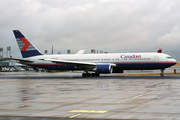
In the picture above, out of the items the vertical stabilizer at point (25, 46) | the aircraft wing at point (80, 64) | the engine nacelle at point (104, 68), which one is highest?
the vertical stabilizer at point (25, 46)

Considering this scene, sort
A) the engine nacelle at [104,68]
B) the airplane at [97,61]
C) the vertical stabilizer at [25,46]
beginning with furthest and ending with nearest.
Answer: the vertical stabilizer at [25,46] < the airplane at [97,61] < the engine nacelle at [104,68]

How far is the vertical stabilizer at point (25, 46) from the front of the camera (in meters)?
47.4

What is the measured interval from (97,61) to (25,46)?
44.3ft

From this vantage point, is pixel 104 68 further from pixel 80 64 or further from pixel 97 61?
pixel 80 64

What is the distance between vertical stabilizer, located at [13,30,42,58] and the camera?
47375 mm

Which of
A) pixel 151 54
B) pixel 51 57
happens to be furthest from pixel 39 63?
pixel 151 54

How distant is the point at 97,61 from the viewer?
145 feet

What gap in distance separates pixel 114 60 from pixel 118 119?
33879 millimetres

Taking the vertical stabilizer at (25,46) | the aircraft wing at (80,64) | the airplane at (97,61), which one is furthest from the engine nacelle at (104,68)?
the vertical stabilizer at (25,46)

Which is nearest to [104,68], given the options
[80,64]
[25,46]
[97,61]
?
[97,61]

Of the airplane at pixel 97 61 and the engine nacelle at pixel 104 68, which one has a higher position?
the airplane at pixel 97 61

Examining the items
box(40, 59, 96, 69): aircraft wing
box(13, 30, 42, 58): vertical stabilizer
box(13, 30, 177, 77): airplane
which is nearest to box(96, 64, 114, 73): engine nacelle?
box(13, 30, 177, 77): airplane

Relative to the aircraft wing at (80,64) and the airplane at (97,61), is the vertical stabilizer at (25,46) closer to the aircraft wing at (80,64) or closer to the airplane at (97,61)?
the airplane at (97,61)

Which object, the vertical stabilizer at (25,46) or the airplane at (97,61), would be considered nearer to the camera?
the airplane at (97,61)
